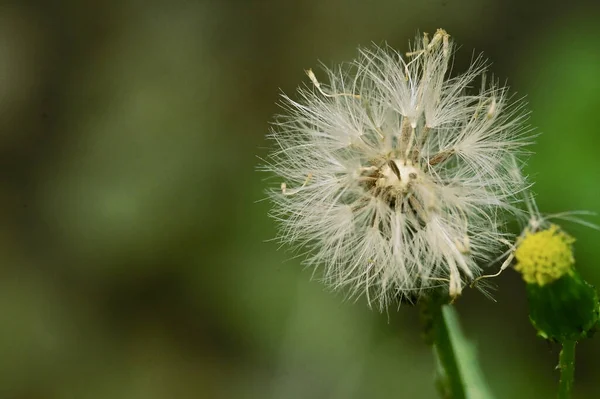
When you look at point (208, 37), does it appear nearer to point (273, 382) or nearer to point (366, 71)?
point (273, 382)

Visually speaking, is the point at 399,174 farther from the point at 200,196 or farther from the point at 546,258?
the point at 200,196

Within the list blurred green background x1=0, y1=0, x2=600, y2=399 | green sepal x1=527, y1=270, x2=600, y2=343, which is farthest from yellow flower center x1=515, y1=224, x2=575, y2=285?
blurred green background x1=0, y1=0, x2=600, y2=399

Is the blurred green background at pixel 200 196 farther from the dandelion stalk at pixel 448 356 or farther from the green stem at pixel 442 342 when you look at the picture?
the green stem at pixel 442 342

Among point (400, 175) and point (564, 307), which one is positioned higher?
point (400, 175)

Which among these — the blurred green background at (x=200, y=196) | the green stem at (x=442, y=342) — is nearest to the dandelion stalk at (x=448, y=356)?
the green stem at (x=442, y=342)

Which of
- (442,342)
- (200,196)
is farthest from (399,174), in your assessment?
(200,196)
